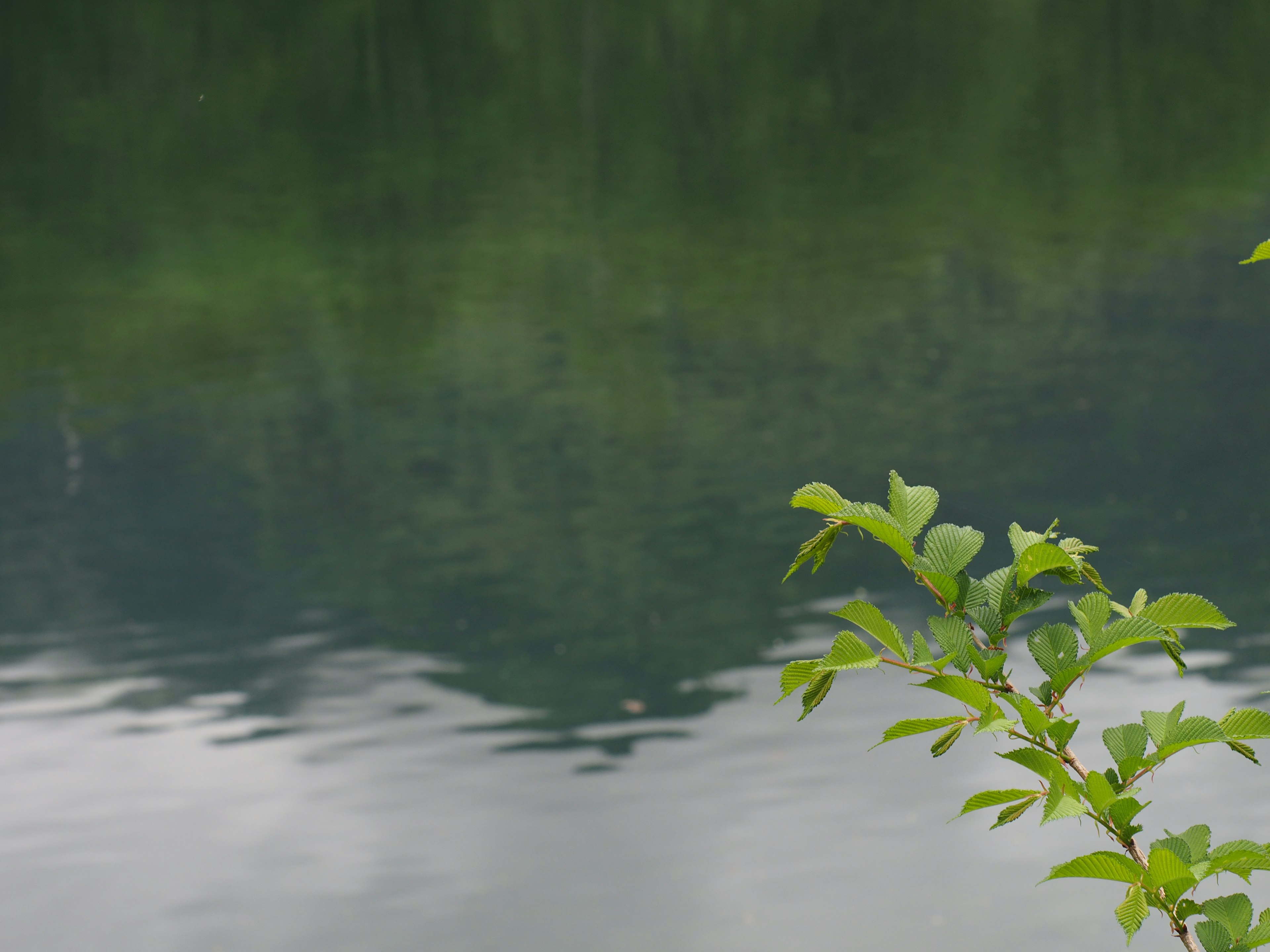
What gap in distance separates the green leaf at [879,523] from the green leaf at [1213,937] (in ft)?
1.35

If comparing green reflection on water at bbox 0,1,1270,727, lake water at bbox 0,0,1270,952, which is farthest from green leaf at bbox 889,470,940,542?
green reflection on water at bbox 0,1,1270,727

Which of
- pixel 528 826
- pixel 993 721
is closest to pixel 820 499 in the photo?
pixel 993 721

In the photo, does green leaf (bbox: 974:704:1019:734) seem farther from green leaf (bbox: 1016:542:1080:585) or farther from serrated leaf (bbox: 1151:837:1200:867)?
serrated leaf (bbox: 1151:837:1200:867)

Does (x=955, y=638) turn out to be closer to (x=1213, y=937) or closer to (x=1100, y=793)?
(x=1100, y=793)

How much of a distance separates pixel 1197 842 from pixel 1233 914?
0.23 feet

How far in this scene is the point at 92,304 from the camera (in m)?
14.7

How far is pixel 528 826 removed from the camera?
565cm

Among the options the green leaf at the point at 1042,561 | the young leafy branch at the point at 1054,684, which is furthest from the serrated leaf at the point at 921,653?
the green leaf at the point at 1042,561

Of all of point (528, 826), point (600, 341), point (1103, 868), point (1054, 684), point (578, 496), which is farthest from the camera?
point (600, 341)

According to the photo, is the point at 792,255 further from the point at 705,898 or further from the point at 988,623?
the point at 988,623

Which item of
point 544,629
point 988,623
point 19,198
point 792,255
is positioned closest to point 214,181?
point 19,198

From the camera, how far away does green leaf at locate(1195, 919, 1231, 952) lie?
3.85ft

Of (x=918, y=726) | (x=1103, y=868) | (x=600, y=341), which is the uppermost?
(x=600, y=341)

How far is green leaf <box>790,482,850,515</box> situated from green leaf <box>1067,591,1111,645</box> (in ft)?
0.75
